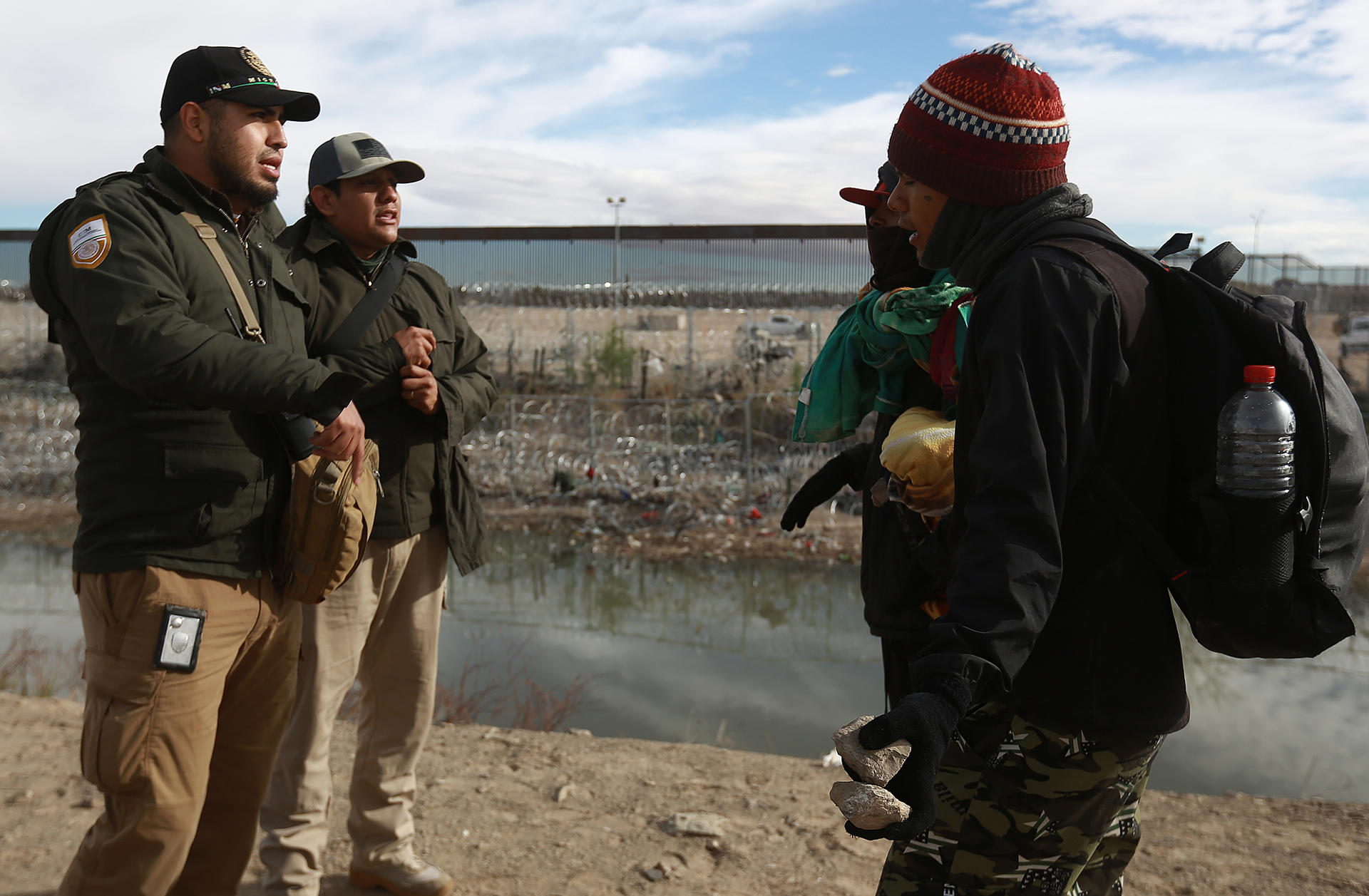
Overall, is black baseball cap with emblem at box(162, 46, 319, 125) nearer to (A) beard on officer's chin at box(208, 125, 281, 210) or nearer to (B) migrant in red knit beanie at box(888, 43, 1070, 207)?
(A) beard on officer's chin at box(208, 125, 281, 210)

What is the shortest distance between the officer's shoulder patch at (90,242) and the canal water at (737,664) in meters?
4.87

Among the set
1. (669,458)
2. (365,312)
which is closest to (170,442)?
(365,312)

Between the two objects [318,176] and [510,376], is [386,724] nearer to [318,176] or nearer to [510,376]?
[318,176]

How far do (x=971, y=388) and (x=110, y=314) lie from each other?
1730 millimetres

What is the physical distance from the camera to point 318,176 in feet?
10.9

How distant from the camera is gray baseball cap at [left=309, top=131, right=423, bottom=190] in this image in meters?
3.26

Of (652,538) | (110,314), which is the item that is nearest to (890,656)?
(110,314)

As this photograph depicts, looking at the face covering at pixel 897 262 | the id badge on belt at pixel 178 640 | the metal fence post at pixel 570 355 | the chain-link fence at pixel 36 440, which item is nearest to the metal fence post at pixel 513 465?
the metal fence post at pixel 570 355

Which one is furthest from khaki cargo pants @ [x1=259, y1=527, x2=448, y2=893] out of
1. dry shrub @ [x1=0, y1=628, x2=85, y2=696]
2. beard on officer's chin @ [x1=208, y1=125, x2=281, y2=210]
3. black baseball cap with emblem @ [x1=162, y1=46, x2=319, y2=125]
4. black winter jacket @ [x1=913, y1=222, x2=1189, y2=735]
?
dry shrub @ [x1=0, y1=628, x2=85, y2=696]

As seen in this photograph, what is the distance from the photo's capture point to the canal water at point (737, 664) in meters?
6.31

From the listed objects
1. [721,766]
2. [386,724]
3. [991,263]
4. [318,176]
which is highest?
[318,176]

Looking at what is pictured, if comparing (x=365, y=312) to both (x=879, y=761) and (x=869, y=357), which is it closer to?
(x=869, y=357)

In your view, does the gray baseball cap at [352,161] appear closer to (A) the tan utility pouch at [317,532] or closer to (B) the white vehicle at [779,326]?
(A) the tan utility pouch at [317,532]

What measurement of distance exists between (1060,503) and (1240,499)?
243mm
